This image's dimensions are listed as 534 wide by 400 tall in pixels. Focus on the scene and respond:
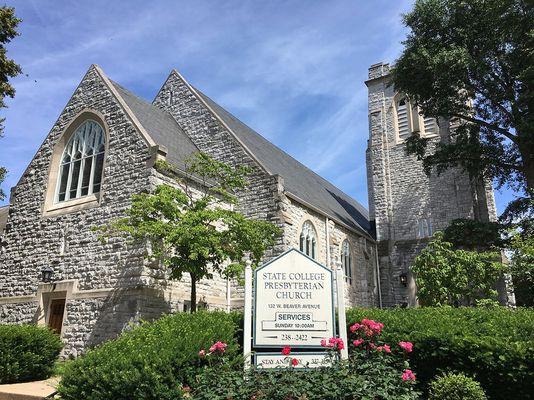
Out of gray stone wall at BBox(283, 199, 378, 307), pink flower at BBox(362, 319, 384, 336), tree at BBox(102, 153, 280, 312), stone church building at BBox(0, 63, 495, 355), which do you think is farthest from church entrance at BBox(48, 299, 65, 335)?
pink flower at BBox(362, 319, 384, 336)

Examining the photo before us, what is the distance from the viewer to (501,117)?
67.1 feet

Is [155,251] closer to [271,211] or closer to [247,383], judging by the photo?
[271,211]

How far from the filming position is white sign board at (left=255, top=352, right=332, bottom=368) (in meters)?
6.94

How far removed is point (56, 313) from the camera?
49.6 ft

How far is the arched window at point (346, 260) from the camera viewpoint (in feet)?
69.4

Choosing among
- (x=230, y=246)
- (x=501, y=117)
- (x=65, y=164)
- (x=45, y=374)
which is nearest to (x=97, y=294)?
(x=45, y=374)

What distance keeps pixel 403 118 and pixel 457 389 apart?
23.1 metres

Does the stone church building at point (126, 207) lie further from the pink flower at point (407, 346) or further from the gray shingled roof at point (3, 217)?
the pink flower at point (407, 346)

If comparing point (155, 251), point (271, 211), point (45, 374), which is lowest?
point (45, 374)

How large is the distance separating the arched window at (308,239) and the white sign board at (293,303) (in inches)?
399

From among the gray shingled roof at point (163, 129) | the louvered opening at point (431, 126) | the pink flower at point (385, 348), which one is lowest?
the pink flower at point (385, 348)

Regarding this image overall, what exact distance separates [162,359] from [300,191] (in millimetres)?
14677

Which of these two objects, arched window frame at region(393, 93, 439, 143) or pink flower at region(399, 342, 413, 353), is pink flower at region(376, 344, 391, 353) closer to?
pink flower at region(399, 342, 413, 353)

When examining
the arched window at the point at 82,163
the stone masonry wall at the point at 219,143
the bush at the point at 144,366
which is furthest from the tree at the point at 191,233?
Answer: the bush at the point at 144,366
